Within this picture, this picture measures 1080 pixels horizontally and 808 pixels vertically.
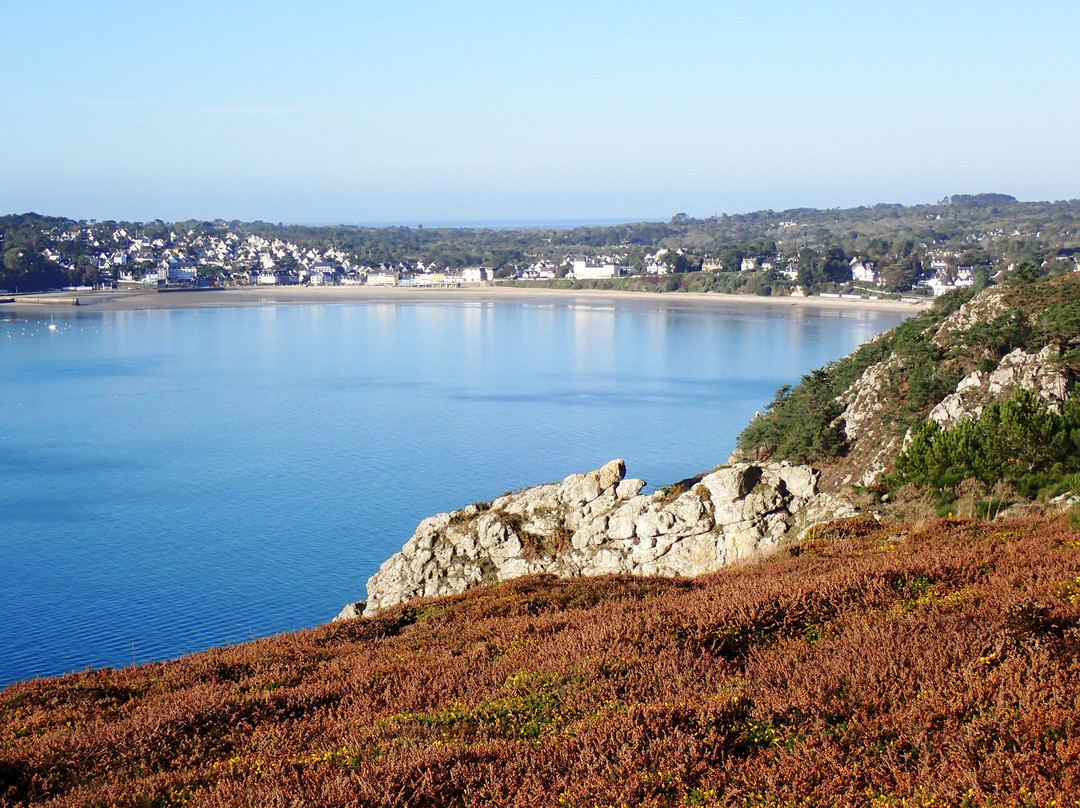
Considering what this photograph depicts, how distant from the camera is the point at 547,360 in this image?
2248 inches

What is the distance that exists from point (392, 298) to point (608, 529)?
10206cm

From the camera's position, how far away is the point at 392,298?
367ft

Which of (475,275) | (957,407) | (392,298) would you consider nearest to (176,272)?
(392,298)

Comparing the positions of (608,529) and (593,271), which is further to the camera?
(593,271)

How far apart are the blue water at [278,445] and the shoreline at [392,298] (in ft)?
68.3

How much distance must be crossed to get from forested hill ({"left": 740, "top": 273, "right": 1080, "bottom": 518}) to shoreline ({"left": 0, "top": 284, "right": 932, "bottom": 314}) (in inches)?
2549

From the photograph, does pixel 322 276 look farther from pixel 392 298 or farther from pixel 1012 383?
pixel 1012 383

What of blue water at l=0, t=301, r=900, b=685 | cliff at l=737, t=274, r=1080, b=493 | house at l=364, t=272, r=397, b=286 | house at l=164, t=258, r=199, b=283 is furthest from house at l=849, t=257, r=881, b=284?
cliff at l=737, t=274, r=1080, b=493

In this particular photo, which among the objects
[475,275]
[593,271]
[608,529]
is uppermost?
[593,271]

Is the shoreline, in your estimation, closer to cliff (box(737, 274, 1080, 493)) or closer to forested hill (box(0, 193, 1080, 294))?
forested hill (box(0, 193, 1080, 294))

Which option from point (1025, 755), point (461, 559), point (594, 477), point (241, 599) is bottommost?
point (241, 599)

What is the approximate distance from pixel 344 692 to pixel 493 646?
3.35 feet

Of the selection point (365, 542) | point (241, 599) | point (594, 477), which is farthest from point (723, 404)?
point (594, 477)

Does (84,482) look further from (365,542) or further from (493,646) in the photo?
(493,646)
